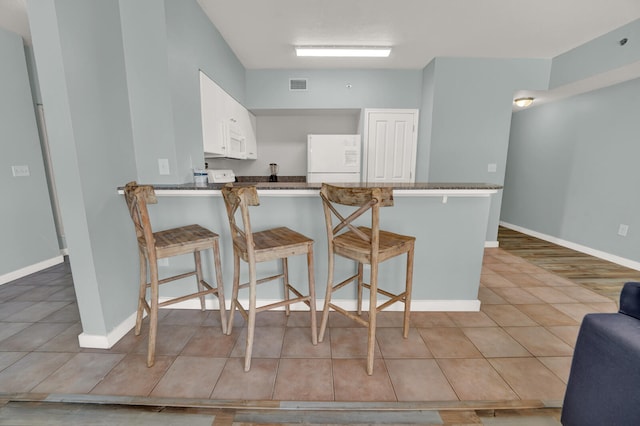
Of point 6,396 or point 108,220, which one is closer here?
point 6,396

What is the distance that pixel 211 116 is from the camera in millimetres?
2570

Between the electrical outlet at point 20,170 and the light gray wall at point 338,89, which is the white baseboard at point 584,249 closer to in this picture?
the light gray wall at point 338,89

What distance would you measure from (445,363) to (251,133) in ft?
12.7

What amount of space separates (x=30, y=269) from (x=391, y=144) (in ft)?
15.3

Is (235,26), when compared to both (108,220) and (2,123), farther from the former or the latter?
(2,123)

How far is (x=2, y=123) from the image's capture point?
2.61 m

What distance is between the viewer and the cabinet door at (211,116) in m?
2.41

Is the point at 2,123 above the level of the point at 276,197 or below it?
above

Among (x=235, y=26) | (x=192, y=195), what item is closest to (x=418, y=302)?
(x=192, y=195)

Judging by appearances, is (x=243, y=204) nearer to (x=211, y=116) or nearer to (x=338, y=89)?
(x=211, y=116)

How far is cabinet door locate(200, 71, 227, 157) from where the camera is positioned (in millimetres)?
2410

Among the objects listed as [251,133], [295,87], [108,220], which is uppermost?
[295,87]

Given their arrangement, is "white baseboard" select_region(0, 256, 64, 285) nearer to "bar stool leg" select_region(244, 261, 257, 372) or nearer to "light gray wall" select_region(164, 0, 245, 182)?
"light gray wall" select_region(164, 0, 245, 182)

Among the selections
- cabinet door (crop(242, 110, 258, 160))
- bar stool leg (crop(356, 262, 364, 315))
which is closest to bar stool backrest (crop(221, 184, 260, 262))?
bar stool leg (crop(356, 262, 364, 315))
